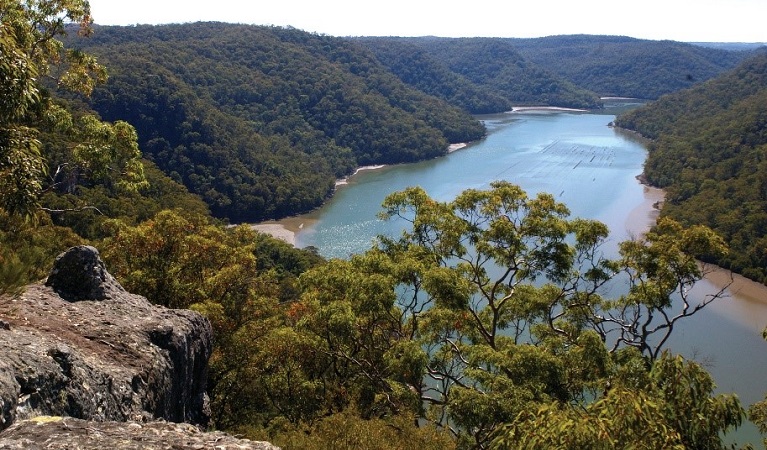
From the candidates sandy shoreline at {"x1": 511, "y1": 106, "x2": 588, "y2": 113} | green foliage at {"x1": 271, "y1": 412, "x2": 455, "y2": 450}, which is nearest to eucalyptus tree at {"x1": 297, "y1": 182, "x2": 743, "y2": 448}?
green foliage at {"x1": 271, "y1": 412, "x2": 455, "y2": 450}

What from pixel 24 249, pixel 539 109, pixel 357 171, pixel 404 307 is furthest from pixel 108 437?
pixel 539 109

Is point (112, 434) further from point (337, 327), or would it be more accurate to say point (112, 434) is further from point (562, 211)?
point (562, 211)

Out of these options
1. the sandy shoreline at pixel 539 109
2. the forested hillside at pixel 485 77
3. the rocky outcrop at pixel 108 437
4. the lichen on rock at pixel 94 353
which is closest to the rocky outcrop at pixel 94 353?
the lichen on rock at pixel 94 353

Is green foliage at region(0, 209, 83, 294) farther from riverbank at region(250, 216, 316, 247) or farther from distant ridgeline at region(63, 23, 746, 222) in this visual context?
distant ridgeline at region(63, 23, 746, 222)

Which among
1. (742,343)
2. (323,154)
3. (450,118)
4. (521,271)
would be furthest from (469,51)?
(521,271)

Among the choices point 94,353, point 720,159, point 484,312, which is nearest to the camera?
point 94,353

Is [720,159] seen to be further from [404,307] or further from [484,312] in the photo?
[484,312]
